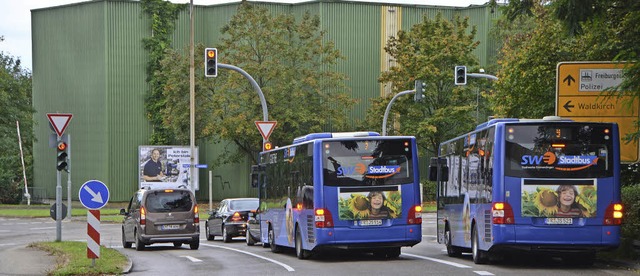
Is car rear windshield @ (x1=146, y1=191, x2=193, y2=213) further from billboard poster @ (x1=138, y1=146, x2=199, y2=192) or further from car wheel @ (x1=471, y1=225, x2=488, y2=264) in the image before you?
billboard poster @ (x1=138, y1=146, x2=199, y2=192)

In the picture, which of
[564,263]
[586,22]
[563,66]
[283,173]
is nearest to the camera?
[586,22]

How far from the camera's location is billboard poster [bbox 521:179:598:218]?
771 inches

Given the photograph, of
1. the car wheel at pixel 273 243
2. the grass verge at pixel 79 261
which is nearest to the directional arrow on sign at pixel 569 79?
the car wheel at pixel 273 243

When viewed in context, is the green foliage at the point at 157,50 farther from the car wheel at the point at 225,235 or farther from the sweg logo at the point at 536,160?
the sweg logo at the point at 536,160

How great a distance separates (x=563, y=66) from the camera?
2345 centimetres

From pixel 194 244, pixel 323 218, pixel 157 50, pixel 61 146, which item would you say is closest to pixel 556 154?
pixel 323 218

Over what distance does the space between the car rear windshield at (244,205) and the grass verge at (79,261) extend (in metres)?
6.42

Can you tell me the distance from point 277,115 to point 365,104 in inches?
383

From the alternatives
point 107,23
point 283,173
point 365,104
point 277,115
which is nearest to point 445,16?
point 365,104

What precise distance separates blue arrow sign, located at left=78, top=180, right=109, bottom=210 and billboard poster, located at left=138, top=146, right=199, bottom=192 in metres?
45.6

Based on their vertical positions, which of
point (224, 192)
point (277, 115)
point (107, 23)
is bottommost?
point (224, 192)

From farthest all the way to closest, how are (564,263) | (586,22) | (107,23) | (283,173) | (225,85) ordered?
1. (107,23)
2. (225,85)
3. (283,173)
4. (564,263)
5. (586,22)

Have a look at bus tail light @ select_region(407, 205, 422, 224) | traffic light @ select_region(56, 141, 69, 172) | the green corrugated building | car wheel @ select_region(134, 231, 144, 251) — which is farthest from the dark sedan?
the green corrugated building

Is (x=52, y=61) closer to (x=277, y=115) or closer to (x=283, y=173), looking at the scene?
(x=277, y=115)
